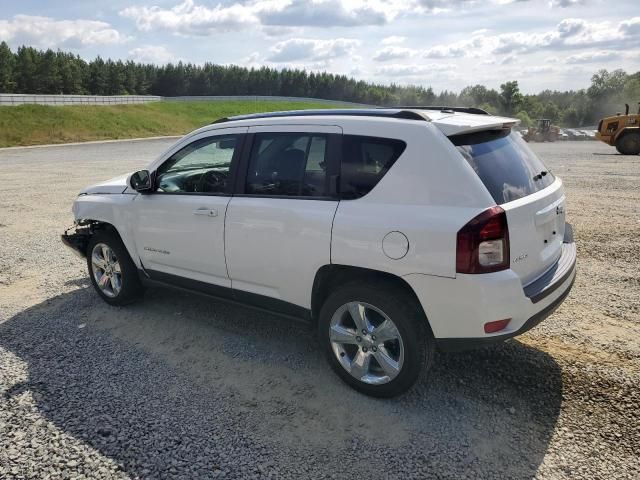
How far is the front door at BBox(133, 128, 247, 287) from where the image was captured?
4.22m

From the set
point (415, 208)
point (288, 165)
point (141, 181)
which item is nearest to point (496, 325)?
point (415, 208)

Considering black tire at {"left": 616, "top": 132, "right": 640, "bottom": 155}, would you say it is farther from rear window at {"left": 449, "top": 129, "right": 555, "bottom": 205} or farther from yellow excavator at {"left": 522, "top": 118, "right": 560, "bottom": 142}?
rear window at {"left": 449, "top": 129, "right": 555, "bottom": 205}

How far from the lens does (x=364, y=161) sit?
3.48 meters

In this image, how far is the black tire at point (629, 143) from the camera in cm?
2197

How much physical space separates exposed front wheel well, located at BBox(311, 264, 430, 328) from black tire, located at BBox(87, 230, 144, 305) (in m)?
2.25

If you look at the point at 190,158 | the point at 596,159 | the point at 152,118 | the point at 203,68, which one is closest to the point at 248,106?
the point at 152,118

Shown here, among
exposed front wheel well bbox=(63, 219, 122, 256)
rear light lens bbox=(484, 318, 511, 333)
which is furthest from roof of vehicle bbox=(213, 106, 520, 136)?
exposed front wheel well bbox=(63, 219, 122, 256)

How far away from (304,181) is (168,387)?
1793mm

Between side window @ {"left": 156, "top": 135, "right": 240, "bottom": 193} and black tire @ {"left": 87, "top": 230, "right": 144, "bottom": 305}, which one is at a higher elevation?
side window @ {"left": 156, "top": 135, "right": 240, "bottom": 193}

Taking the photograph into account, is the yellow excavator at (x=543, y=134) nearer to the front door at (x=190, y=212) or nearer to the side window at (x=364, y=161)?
the front door at (x=190, y=212)

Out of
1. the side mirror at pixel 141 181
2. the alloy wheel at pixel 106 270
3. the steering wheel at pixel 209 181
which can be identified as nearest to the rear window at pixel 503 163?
the steering wheel at pixel 209 181

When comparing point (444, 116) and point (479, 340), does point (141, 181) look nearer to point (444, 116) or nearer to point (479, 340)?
point (444, 116)

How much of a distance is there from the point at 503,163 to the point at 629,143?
2260 centimetres

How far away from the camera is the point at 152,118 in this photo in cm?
5397
